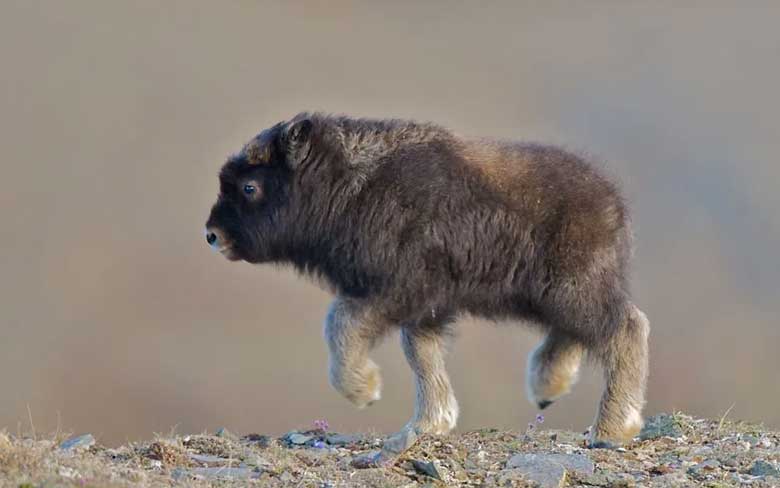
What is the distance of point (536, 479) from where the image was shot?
8219 mm

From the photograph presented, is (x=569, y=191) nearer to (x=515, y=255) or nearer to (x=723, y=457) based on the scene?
(x=515, y=255)

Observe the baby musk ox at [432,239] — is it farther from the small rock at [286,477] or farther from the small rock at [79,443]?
the small rock at [79,443]

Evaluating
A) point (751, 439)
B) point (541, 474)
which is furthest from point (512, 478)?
point (751, 439)

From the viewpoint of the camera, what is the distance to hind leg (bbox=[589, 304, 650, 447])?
9492mm

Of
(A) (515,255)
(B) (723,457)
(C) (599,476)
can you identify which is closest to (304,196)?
(A) (515,255)

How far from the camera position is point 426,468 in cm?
820

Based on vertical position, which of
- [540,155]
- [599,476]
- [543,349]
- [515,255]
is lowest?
[599,476]

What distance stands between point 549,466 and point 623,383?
4.65ft

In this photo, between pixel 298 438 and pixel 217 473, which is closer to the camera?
pixel 217 473

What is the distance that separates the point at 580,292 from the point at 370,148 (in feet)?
6.44

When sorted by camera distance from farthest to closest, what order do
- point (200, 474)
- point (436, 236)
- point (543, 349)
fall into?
point (543, 349) → point (436, 236) → point (200, 474)

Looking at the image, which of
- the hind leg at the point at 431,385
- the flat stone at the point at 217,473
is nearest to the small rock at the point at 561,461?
the hind leg at the point at 431,385

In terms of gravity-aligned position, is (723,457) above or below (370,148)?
below

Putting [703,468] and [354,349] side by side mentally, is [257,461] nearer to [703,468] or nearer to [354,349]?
[354,349]
